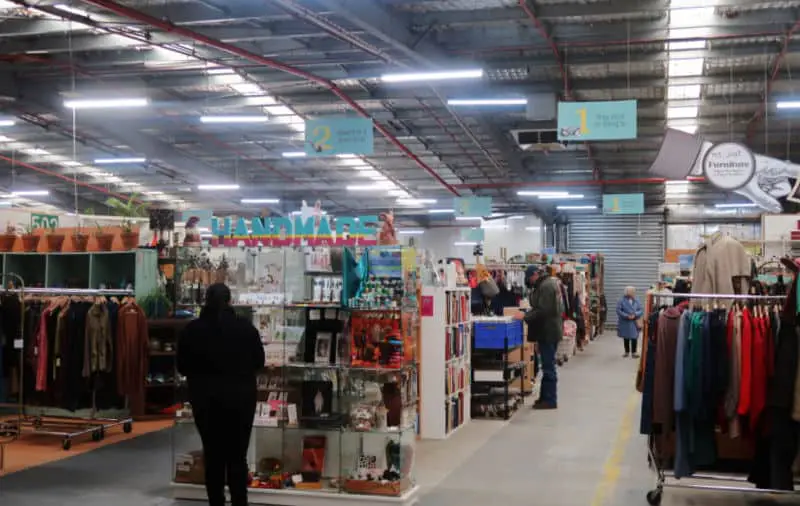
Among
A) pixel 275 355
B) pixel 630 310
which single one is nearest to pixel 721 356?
pixel 275 355

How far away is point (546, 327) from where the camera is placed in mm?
10352

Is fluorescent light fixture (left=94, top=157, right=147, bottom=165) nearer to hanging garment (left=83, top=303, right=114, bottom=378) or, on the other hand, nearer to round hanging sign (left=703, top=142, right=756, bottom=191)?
hanging garment (left=83, top=303, right=114, bottom=378)

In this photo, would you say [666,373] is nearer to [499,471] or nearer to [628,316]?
[499,471]

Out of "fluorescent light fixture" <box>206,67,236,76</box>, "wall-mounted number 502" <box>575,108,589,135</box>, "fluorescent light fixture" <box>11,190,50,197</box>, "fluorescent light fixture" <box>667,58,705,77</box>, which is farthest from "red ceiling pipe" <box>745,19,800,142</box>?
"fluorescent light fixture" <box>11,190,50,197</box>

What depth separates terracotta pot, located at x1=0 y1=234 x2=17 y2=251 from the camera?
1046 centimetres

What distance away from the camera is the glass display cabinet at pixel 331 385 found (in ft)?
19.9

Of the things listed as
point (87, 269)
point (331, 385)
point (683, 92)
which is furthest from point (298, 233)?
point (683, 92)

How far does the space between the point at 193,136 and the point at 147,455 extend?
38.9 ft

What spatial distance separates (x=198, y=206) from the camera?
96.1 ft

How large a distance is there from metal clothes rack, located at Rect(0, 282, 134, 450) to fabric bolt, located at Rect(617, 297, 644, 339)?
35.5 feet

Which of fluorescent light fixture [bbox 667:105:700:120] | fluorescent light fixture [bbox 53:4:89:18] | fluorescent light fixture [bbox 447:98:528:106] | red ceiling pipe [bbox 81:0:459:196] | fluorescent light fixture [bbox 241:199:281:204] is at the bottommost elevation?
fluorescent light fixture [bbox 241:199:281:204]

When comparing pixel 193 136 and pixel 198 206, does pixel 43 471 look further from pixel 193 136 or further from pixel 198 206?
pixel 198 206

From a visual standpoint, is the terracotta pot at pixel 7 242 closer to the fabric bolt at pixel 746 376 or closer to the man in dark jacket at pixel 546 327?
the man in dark jacket at pixel 546 327

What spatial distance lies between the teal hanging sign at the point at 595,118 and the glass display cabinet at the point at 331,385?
5.50 metres
